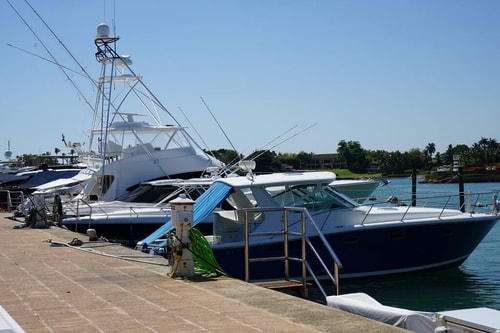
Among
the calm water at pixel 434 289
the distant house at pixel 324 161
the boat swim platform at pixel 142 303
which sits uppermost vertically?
the distant house at pixel 324 161

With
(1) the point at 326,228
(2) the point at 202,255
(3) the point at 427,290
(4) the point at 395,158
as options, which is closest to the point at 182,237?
(2) the point at 202,255

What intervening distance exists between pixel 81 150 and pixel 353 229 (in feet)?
59.0

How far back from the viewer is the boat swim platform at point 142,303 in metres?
7.26

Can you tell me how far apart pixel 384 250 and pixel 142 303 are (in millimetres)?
9671

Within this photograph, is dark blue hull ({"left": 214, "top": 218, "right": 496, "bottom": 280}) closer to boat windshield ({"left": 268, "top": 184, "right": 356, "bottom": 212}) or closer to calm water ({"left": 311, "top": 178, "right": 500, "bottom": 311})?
calm water ({"left": 311, "top": 178, "right": 500, "bottom": 311})

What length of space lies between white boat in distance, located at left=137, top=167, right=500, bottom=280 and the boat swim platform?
3.87 m

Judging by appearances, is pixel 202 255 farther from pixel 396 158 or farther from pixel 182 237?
pixel 396 158

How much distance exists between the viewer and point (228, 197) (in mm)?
16797

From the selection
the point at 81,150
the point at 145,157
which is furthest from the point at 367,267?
the point at 81,150

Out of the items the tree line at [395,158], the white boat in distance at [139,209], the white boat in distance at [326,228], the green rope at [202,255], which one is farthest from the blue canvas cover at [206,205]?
the tree line at [395,158]

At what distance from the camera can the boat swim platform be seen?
7262mm

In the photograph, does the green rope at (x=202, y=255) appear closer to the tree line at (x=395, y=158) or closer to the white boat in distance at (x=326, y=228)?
the white boat in distance at (x=326, y=228)

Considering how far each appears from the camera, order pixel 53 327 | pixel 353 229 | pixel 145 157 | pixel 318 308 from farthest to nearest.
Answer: pixel 145 157 → pixel 353 229 → pixel 318 308 → pixel 53 327

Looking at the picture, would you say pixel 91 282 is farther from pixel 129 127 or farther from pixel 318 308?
pixel 129 127
